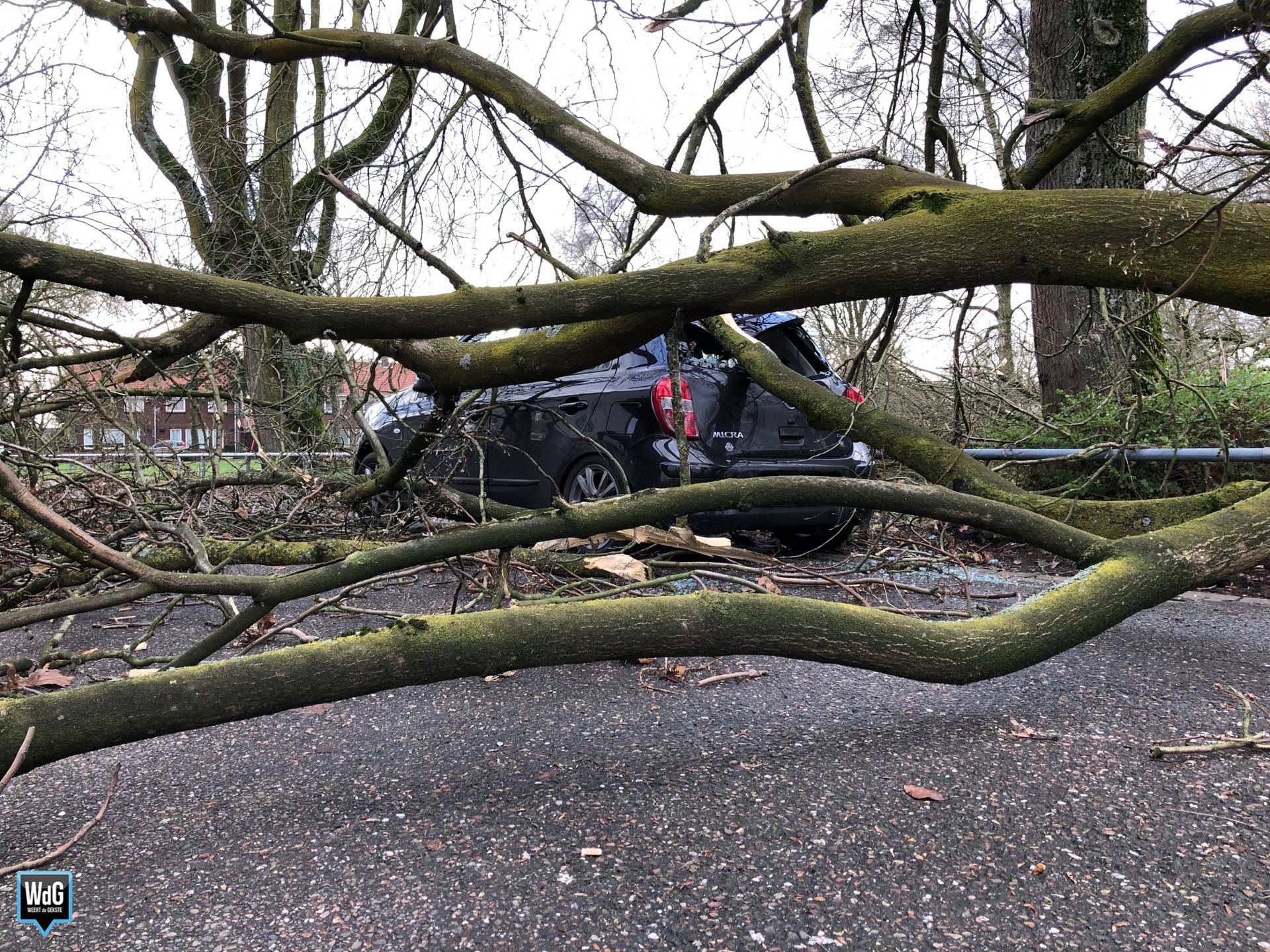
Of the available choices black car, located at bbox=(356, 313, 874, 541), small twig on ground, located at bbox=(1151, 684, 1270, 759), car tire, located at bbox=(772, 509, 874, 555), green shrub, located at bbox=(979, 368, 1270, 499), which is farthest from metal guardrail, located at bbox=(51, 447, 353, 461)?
green shrub, located at bbox=(979, 368, 1270, 499)

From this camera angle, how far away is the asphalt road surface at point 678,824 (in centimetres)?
161

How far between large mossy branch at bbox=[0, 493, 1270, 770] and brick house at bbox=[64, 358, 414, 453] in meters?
2.84

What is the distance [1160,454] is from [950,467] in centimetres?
205

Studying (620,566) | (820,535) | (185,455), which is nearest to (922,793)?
(620,566)

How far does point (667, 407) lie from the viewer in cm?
507

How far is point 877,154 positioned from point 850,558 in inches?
111

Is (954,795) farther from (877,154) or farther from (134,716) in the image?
(877,154)

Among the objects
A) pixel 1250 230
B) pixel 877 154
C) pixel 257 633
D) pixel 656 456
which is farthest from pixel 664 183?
pixel 257 633

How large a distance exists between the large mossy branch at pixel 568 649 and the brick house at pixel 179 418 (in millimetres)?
2836

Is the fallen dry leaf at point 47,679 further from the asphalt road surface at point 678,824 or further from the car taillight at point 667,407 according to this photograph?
the car taillight at point 667,407

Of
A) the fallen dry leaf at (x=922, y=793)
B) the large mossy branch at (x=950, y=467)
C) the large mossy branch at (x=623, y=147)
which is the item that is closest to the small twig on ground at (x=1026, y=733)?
the fallen dry leaf at (x=922, y=793)

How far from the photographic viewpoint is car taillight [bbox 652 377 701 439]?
5082 mm

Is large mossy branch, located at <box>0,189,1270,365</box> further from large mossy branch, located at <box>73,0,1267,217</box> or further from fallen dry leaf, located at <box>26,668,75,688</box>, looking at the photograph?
fallen dry leaf, located at <box>26,668,75,688</box>

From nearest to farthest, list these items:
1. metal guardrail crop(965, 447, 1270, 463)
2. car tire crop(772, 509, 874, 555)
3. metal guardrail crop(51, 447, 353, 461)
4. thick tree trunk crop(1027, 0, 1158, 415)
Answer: metal guardrail crop(965, 447, 1270, 463)
metal guardrail crop(51, 447, 353, 461)
thick tree trunk crop(1027, 0, 1158, 415)
car tire crop(772, 509, 874, 555)
